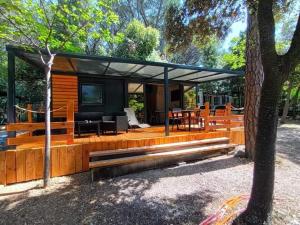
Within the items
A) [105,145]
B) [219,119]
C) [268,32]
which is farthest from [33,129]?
[219,119]

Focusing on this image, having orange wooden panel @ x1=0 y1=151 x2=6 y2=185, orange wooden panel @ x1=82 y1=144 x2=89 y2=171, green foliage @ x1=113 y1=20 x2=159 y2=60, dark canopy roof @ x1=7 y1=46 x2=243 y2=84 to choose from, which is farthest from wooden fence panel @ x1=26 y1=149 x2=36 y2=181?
green foliage @ x1=113 y1=20 x2=159 y2=60

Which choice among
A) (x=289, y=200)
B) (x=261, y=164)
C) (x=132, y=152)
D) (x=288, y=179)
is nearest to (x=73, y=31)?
(x=132, y=152)

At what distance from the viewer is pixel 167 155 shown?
17.3ft

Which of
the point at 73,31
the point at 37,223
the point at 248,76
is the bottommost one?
the point at 37,223

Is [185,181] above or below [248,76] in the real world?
below

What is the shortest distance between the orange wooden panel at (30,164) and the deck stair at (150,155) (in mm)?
1143

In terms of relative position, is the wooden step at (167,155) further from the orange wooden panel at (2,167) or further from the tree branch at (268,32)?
the tree branch at (268,32)

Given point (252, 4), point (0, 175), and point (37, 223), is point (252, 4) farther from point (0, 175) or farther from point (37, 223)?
point (0, 175)

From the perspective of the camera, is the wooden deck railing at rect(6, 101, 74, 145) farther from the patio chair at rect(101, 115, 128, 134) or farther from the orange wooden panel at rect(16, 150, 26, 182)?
the patio chair at rect(101, 115, 128, 134)

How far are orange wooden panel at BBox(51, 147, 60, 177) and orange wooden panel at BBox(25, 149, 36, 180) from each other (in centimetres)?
35

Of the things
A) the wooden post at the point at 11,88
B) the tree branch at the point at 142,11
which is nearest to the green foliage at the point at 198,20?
the wooden post at the point at 11,88

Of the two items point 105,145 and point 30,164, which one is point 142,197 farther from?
point 30,164

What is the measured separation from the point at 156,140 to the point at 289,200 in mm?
2998

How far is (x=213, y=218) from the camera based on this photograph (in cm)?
286
